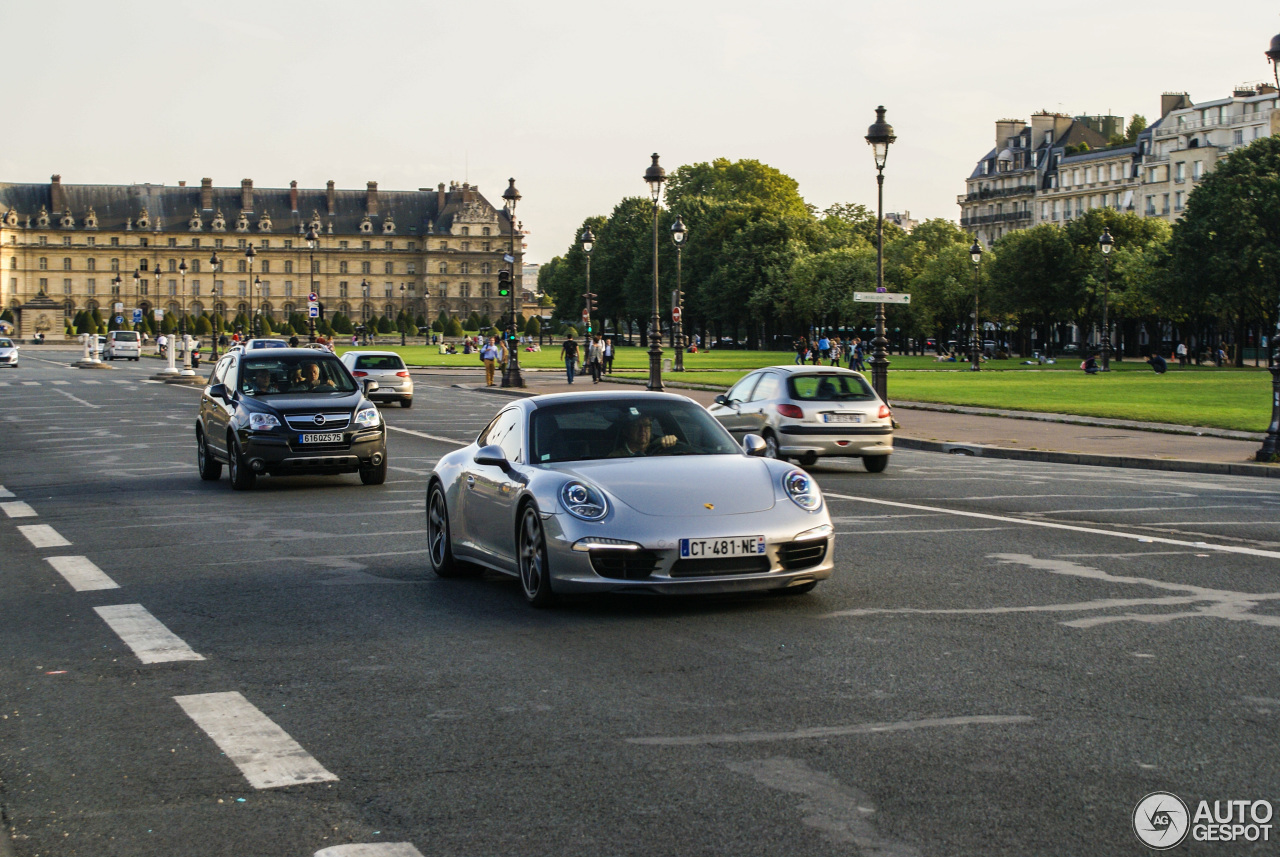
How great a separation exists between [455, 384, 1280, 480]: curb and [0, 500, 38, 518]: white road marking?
757cm

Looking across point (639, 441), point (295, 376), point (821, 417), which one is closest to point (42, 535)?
point (295, 376)

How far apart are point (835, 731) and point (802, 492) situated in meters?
3.18

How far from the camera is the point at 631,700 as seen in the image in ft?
21.0

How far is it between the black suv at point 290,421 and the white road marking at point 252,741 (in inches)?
408

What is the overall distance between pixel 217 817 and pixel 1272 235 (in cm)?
7112

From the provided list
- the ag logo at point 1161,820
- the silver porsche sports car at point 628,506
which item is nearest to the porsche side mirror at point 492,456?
the silver porsche sports car at point 628,506

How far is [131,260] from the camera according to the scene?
191125 millimetres

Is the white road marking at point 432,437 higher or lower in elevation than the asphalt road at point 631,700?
lower

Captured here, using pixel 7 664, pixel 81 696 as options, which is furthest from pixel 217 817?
pixel 7 664

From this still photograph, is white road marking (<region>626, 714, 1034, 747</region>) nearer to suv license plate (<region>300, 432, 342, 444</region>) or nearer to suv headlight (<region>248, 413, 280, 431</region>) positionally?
suv license plate (<region>300, 432, 342, 444</region>)

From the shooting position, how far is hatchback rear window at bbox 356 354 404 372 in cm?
3791

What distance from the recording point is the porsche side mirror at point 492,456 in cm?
934

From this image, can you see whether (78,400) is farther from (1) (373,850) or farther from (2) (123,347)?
(2) (123,347)

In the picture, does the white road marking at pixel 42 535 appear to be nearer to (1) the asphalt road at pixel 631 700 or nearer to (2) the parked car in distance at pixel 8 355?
(1) the asphalt road at pixel 631 700
